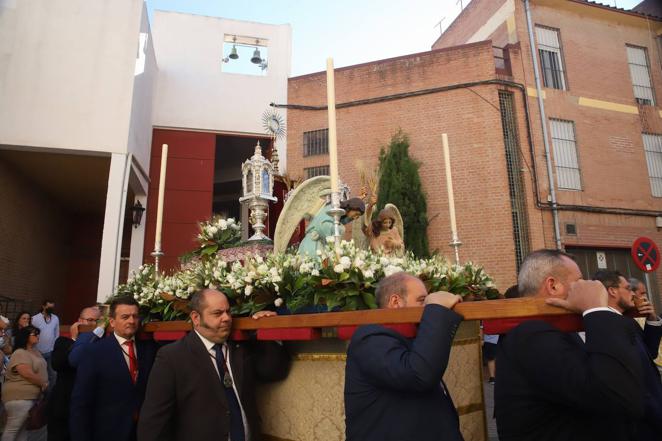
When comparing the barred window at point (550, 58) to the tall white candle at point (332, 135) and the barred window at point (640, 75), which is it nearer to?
the barred window at point (640, 75)

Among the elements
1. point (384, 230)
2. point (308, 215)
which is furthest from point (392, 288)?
point (308, 215)

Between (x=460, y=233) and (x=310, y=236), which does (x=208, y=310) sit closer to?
(x=310, y=236)

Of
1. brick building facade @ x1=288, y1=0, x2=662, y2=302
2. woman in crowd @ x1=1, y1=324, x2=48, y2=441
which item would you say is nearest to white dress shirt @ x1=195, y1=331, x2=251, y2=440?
woman in crowd @ x1=1, y1=324, x2=48, y2=441

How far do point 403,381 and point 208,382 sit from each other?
46.3 inches

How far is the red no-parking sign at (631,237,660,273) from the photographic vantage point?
7.01m

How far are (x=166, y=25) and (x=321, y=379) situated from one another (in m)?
13.6

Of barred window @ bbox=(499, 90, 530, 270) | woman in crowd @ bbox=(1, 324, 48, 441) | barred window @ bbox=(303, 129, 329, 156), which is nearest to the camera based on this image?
woman in crowd @ bbox=(1, 324, 48, 441)

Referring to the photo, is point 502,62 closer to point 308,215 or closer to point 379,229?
point 379,229

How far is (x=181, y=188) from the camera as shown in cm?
1288

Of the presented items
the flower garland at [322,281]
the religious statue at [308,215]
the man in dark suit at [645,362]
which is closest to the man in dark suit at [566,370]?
the man in dark suit at [645,362]

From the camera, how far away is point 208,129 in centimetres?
Result: 1323

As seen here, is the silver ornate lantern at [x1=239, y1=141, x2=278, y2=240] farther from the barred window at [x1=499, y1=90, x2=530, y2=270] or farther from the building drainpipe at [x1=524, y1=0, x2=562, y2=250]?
the building drainpipe at [x1=524, y1=0, x2=562, y2=250]

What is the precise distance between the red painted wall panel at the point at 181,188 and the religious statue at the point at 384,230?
29.9ft

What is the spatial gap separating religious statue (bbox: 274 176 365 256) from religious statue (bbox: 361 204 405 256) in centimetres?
35
